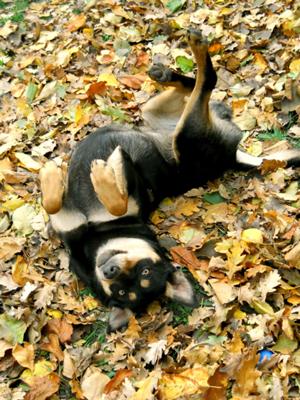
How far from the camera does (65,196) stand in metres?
4.40

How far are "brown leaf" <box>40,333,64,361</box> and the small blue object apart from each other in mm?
1277

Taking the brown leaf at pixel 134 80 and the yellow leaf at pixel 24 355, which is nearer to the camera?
the yellow leaf at pixel 24 355

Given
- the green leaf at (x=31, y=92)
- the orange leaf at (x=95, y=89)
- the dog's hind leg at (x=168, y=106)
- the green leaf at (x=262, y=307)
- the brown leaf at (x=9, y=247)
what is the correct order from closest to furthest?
1. the green leaf at (x=262, y=307)
2. the brown leaf at (x=9, y=247)
3. the dog's hind leg at (x=168, y=106)
4. the orange leaf at (x=95, y=89)
5. the green leaf at (x=31, y=92)

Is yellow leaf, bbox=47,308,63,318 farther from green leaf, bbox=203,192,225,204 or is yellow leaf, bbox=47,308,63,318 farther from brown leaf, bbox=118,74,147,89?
brown leaf, bbox=118,74,147,89

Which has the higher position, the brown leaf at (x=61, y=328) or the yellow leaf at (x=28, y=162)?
the yellow leaf at (x=28, y=162)

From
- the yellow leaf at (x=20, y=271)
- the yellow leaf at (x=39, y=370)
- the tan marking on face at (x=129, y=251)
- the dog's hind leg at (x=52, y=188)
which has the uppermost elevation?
the dog's hind leg at (x=52, y=188)

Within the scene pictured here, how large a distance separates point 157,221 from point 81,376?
1432 mm

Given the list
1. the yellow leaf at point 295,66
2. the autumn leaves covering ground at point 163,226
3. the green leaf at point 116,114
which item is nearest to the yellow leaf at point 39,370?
the autumn leaves covering ground at point 163,226

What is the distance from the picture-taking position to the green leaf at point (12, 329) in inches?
158

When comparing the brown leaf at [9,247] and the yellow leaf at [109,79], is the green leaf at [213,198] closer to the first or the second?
the brown leaf at [9,247]

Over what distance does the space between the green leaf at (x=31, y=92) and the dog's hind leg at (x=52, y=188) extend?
87.1 inches

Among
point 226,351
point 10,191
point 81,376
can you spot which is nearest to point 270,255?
point 226,351

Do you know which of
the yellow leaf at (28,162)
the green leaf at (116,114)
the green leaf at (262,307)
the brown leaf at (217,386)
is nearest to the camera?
the brown leaf at (217,386)

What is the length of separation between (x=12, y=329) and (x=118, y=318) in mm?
737
